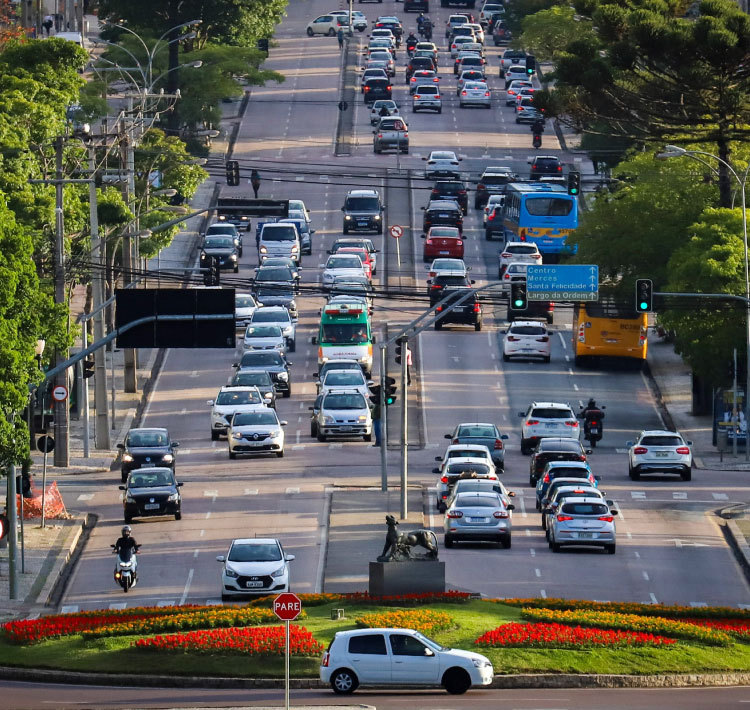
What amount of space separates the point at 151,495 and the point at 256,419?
957 cm

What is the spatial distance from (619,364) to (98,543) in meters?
30.5

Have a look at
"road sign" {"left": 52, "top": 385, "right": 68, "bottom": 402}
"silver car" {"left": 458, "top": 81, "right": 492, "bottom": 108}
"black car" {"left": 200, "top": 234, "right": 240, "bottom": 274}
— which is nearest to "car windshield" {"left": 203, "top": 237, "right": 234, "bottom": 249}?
"black car" {"left": 200, "top": 234, "right": 240, "bottom": 274}

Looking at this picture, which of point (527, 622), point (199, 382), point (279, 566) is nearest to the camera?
point (527, 622)

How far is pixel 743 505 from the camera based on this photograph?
54.8 meters

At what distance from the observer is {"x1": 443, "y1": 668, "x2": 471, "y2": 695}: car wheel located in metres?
32.9

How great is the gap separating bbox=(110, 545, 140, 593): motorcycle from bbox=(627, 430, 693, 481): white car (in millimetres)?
18908

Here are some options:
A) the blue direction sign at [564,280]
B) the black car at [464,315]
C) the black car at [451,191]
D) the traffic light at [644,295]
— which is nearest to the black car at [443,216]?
the black car at [451,191]

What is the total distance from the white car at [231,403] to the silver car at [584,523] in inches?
682

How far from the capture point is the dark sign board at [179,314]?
177 feet

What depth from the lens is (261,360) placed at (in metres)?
69.2

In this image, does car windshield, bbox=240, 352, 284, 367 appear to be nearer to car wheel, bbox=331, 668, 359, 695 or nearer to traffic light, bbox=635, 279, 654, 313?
traffic light, bbox=635, 279, 654, 313

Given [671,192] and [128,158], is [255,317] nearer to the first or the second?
[128,158]

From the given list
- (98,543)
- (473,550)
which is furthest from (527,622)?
(98,543)

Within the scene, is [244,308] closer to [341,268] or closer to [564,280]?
[341,268]
